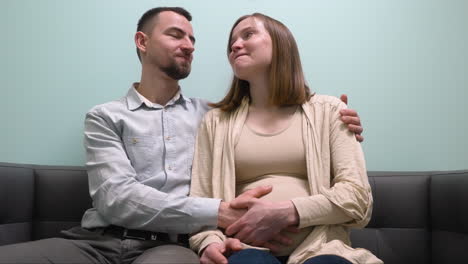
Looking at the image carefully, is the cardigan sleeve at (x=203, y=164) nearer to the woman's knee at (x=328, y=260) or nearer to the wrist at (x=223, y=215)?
the wrist at (x=223, y=215)

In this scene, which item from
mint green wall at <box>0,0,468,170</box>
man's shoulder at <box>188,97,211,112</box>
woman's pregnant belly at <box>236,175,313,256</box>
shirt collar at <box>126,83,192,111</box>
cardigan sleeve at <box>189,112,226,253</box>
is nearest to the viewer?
woman's pregnant belly at <box>236,175,313,256</box>

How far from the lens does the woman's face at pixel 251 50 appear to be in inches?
56.1

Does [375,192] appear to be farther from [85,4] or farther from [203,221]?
[85,4]

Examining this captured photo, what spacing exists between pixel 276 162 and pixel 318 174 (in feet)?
0.48

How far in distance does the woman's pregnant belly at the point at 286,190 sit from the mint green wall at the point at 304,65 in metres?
0.66

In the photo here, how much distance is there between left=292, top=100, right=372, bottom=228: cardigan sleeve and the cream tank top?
0.09 m

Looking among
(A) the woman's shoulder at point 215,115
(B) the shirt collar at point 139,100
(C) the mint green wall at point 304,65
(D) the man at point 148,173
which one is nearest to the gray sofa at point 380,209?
(C) the mint green wall at point 304,65

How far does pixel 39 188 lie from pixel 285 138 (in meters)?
1.08

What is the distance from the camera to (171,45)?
1.61 m

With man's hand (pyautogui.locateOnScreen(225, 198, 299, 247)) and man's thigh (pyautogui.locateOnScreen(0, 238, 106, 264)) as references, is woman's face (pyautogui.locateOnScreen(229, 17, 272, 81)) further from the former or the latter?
man's thigh (pyautogui.locateOnScreen(0, 238, 106, 264))

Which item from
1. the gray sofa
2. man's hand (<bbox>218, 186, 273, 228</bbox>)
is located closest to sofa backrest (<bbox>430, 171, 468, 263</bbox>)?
the gray sofa

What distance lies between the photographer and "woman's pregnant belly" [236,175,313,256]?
124cm

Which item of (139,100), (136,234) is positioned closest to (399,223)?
(136,234)

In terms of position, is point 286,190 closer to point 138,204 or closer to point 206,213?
point 206,213
